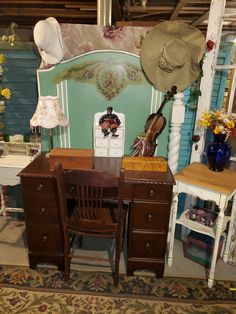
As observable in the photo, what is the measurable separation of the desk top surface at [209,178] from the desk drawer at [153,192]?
0.19 metres

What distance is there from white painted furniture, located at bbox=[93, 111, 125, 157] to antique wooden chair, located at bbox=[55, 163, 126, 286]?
0.50 meters

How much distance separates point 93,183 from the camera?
1638 mm

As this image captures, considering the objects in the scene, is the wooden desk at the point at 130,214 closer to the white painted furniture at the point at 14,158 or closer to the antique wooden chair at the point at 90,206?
the antique wooden chair at the point at 90,206

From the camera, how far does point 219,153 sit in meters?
2.07

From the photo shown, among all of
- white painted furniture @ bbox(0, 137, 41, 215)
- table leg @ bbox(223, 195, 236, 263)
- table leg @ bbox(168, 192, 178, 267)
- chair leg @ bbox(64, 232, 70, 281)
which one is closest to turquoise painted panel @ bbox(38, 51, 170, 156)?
white painted furniture @ bbox(0, 137, 41, 215)

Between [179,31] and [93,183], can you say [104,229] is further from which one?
[179,31]

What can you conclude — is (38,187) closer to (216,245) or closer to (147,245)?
(147,245)

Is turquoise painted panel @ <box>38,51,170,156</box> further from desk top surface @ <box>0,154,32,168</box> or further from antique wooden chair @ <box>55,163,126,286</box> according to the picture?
antique wooden chair @ <box>55,163,126,286</box>

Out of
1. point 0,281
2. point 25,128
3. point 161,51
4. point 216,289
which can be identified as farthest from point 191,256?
point 25,128

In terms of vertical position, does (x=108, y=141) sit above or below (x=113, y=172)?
above

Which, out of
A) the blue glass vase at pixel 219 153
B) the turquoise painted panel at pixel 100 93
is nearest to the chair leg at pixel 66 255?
the turquoise painted panel at pixel 100 93

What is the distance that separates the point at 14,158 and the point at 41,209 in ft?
2.60

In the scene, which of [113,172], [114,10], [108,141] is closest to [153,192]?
[113,172]

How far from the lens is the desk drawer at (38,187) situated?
1938mm
